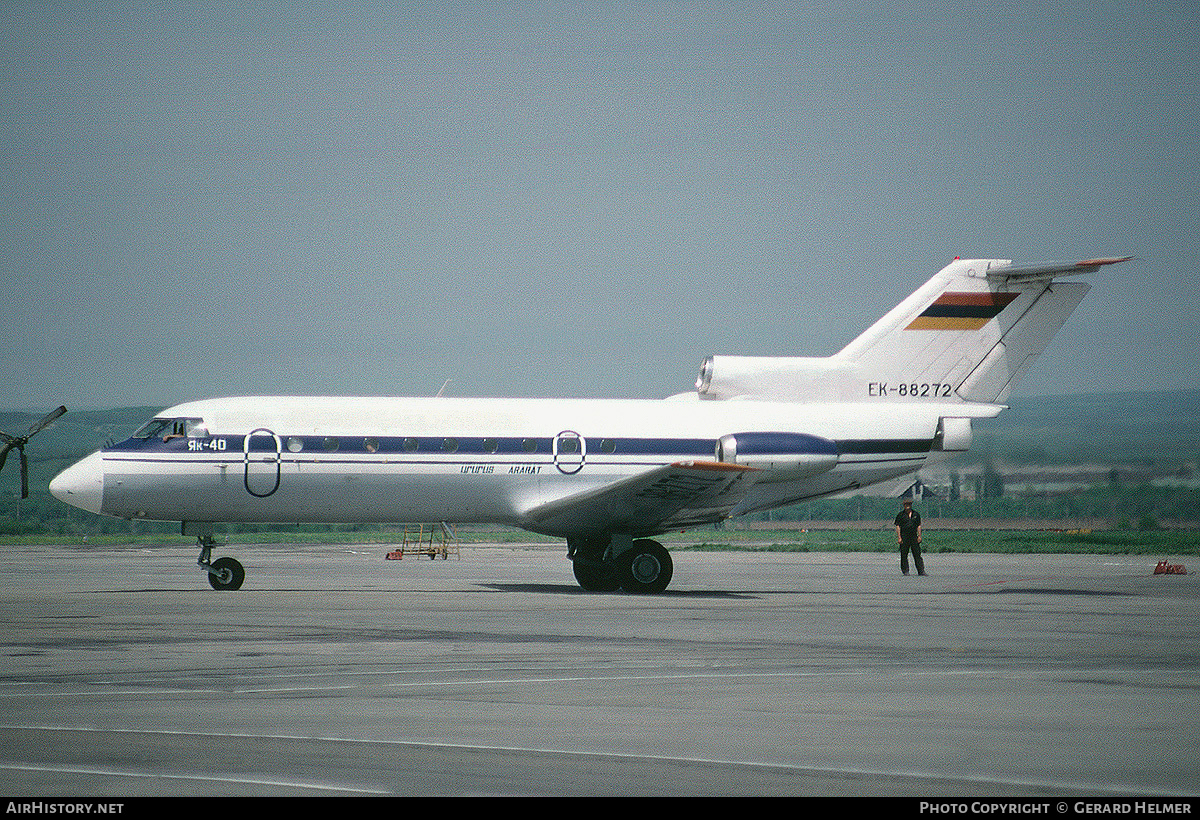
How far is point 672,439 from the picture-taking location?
1037 inches

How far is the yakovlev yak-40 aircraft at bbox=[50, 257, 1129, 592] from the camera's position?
995 inches

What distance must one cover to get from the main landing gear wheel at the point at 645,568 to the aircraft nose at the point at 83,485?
10.1 metres

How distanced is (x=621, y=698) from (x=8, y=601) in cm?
1498

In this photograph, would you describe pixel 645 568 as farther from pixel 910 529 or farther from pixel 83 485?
pixel 83 485

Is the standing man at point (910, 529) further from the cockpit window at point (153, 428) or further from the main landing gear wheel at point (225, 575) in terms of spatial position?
the cockpit window at point (153, 428)

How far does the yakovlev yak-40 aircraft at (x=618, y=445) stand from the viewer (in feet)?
82.9

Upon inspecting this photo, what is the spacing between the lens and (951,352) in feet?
90.9

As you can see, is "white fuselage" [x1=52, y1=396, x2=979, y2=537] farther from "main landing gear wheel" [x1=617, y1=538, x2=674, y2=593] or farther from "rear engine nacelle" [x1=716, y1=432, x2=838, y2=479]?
"main landing gear wheel" [x1=617, y1=538, x2=674, y2=593]

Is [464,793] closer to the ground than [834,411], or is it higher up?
closer to the ground

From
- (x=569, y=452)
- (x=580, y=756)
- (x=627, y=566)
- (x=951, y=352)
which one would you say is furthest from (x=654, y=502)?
(x=580, y=756)

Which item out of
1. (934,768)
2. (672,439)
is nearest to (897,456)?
(672,439)

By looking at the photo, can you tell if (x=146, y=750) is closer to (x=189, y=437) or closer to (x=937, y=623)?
(x=937, y=623)

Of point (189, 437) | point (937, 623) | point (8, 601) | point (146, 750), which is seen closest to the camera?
point (146, 750)

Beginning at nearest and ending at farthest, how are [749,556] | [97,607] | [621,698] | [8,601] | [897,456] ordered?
1. [621,698]
2. [97,607]
3. [8,601]
4. [897,456]
5. [749,556]
